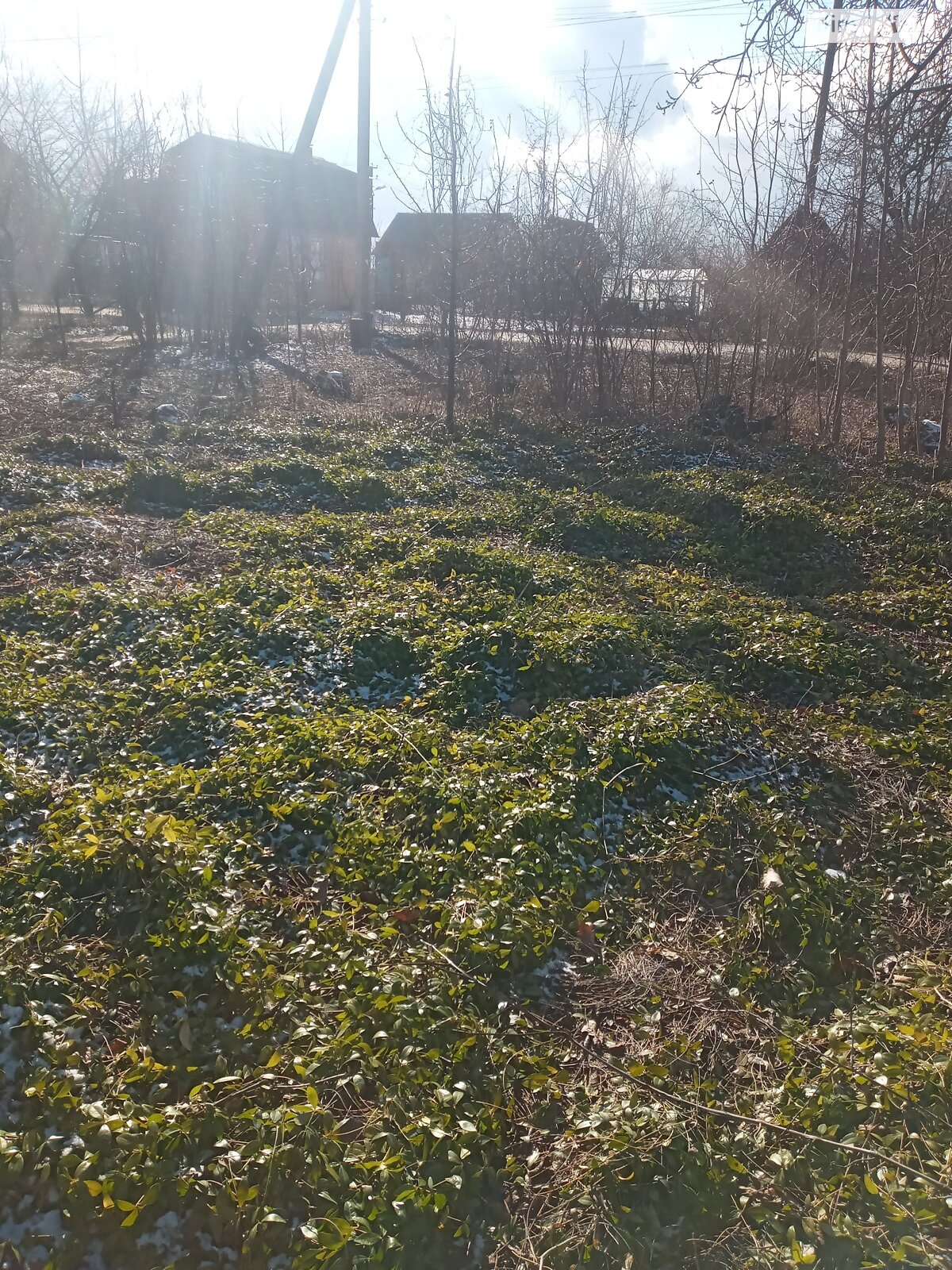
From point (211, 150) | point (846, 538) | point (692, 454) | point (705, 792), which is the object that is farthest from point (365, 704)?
point (211, 150)

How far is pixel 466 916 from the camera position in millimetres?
3664

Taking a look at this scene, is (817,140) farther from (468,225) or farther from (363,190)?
(363,190)

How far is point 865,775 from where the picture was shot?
494 centimetres

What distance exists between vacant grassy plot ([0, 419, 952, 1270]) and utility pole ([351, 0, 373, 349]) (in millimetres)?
15719

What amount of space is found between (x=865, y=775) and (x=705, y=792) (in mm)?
1056

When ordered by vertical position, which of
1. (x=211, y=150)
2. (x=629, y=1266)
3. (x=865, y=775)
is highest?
(x=211, y=150)

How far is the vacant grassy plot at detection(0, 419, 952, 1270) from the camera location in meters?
2.62

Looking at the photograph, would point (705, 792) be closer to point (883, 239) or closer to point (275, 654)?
point (275, 654)

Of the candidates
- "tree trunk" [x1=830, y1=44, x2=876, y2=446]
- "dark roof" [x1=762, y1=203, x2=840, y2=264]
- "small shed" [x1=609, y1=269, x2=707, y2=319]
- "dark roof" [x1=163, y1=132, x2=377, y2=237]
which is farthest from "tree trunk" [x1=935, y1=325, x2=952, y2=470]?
"dark roof" [x1=163, y1=132, x2=377, y2=237]

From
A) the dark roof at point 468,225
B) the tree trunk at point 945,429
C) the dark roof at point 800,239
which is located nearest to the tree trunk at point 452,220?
the dark roof at point 468,225

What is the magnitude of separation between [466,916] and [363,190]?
2032 cm

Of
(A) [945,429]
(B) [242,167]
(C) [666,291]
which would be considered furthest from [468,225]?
(A) [945,429]

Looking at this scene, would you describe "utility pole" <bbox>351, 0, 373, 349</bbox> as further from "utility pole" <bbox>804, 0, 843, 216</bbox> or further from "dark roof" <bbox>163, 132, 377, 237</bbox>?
"utility pole" <bbox>804, 0, 843, 216</bbox>

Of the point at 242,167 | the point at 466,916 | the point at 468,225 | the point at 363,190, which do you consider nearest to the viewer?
the point at 466,916
